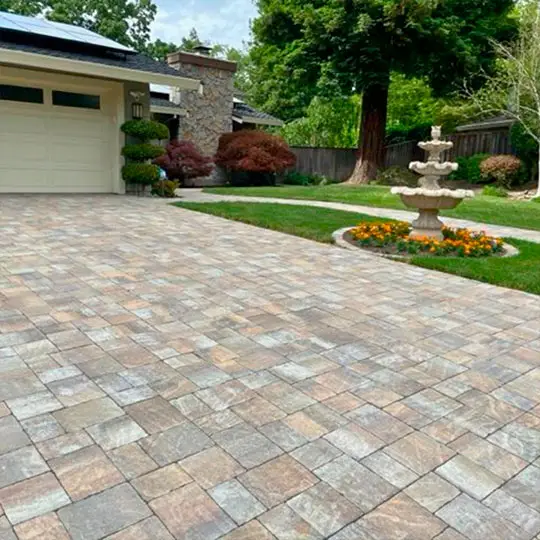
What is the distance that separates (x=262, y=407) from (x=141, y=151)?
9.39m

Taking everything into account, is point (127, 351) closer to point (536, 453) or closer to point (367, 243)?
point (536, 453)

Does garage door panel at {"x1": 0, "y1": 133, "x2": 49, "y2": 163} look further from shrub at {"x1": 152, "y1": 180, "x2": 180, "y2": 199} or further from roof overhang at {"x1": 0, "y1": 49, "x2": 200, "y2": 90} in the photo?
shrub at {"x1": 152, "y1": 180, "x2": 180, "y2": 199}

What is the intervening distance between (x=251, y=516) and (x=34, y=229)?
19.7 feet

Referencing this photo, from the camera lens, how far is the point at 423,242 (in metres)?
6.47

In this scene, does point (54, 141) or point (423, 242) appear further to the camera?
point (54, 141)

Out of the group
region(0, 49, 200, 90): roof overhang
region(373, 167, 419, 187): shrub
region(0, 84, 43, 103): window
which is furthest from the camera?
region(373, 167, 419, 187): shrub

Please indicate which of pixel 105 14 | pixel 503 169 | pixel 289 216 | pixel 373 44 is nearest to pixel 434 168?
pixel 289 216

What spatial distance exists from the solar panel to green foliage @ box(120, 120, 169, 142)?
5.06 ft

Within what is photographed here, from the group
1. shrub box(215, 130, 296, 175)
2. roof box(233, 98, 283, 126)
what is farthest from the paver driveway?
roof box(233, 98, 283, 126)

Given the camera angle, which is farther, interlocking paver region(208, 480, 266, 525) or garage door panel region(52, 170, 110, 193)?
garage door panel region(52, 170, 110, 193)

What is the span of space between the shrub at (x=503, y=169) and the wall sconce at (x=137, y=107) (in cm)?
1089

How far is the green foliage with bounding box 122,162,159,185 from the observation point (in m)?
10.9

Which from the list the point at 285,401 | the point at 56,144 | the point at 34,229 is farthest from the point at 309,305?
the point at 56,144

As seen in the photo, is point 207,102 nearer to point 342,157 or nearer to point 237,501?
point 342,157
